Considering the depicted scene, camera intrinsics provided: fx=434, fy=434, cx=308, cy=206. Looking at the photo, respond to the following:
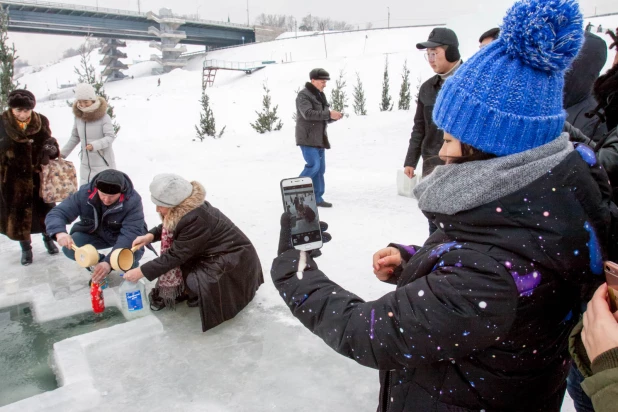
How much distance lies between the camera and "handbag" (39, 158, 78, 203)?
12.8ft

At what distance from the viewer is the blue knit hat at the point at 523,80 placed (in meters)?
0.90

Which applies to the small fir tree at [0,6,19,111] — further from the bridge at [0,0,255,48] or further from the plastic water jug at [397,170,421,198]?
the bridge at [0,0,255,48]

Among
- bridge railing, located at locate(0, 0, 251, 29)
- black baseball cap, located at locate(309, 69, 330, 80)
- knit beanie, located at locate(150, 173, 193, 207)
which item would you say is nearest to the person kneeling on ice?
knit beanie, located at locate(150, 173, 193, 207)

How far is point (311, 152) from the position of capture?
5.35 meters

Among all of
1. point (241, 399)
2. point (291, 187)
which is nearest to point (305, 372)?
point (241, 399)

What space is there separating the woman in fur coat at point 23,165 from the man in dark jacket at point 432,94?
10.8ft

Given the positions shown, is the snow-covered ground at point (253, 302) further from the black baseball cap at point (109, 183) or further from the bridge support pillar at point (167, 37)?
the bridge support pillar at point (167, 37)

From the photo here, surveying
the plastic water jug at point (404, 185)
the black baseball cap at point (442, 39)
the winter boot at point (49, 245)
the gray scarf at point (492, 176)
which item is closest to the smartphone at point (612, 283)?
the gray scarf at point (492, 176)

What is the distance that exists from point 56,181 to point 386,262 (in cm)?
364

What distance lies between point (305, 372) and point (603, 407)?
177 centimetres

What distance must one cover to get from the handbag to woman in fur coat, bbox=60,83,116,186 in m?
0.44

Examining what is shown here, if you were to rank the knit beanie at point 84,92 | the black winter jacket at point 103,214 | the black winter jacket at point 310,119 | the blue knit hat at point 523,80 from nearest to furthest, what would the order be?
1. the blue knit hat at point 523,80
2. the black winter jacket at point 103,214
3. the knit beanie at point 84,92
4. the black winter jacket at point 310,119

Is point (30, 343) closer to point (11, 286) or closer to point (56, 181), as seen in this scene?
point (11, 286)

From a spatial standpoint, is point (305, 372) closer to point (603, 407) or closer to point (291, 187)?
point (291, 187)
